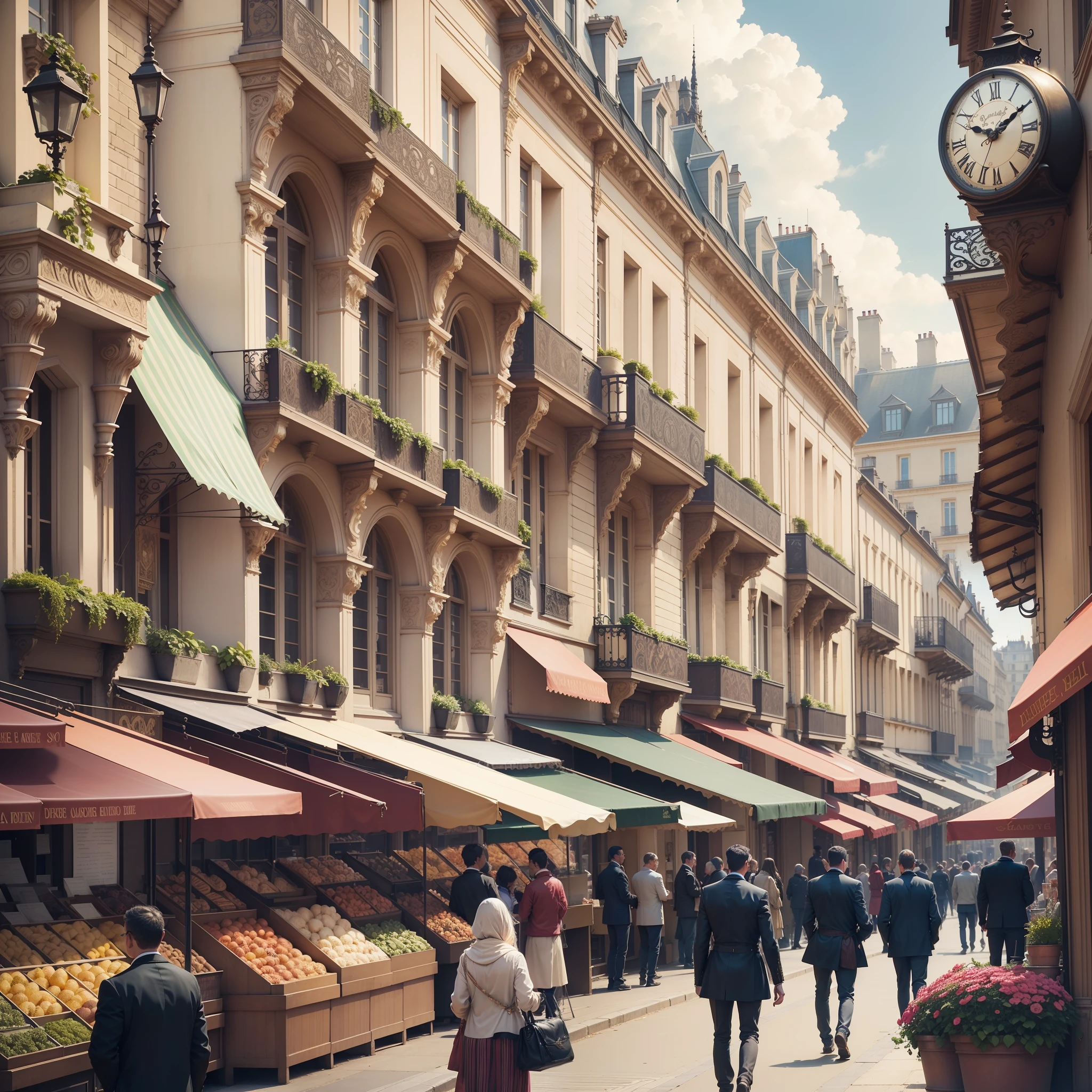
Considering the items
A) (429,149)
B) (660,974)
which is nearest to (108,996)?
(429,149)

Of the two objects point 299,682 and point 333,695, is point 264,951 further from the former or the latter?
point 333,695

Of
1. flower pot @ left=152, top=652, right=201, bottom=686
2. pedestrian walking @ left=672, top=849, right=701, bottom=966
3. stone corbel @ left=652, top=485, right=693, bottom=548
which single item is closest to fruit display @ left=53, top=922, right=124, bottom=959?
flower pot @ left=152, top=652, right=201, bottom=686

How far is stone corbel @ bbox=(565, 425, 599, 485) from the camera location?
26.4m

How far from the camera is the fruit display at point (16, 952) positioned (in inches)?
424

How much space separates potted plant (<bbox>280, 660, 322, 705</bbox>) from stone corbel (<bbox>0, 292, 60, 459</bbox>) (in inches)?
215

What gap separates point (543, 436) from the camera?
25859 millimetres

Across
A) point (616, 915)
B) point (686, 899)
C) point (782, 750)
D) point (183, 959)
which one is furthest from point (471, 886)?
point (782, 750)

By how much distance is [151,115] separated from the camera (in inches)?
551

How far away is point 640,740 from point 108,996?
807 inches

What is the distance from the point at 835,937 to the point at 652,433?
1416cm

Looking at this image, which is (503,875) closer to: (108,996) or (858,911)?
(858,911)

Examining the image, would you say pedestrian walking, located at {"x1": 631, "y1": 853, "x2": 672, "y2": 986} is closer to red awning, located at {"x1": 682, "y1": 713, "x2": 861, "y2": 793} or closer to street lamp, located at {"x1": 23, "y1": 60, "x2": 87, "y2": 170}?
red awning, located at {"x1": 682, "y1": 713, "x2": 861, "y2": 793}

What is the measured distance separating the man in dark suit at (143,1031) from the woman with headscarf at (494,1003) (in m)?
1.99

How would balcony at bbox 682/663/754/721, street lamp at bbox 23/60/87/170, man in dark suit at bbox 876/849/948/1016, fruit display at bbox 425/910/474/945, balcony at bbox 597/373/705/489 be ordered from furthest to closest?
1. balcony at bbox 682/663/754/721
2. balcony at bbox 597/373/705/489
3. fruit display at bbox 425/910/474/945
4. man in dark suit at bbox 876/849/948/1016
5. street lamp at bbox 23/60/87/170
